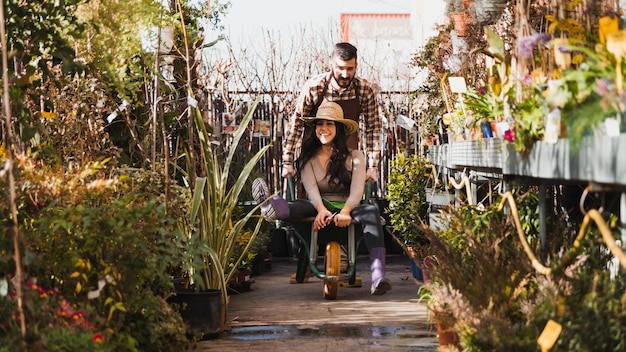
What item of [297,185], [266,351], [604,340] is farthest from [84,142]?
[604,340]

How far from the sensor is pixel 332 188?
6230mm

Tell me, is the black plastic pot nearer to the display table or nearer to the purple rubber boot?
the purple rubber boot

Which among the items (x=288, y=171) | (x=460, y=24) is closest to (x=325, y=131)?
(x=288, y=171)

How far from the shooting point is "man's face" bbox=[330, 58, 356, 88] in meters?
6.40

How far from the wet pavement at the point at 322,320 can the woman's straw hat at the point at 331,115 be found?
111cm

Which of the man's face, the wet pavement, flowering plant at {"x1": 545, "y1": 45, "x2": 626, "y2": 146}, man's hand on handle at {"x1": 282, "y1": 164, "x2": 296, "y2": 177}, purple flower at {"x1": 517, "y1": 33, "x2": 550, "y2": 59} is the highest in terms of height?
the man's face

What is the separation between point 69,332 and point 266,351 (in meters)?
1.48

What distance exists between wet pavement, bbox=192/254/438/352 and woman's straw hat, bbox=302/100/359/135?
3.64 ft

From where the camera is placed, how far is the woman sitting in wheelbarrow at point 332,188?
19.5 ft

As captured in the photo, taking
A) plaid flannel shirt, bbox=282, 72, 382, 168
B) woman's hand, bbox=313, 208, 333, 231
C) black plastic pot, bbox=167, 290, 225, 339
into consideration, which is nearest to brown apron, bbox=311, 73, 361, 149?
plaid flannel shirt, bbox=282, 72, 382, 168

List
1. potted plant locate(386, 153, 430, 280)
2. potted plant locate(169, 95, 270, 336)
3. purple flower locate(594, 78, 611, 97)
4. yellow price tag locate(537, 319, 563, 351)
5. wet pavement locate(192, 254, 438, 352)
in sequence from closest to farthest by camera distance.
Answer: purple flower locate(594, 78, 611, 97), yellow price tag locate(537, 319, 563, 351), wet pavement locate(192, 254, 438, 352), potted plant locate(169, 95, 270, 336), potted plant locate(386, 153, 430, 280)

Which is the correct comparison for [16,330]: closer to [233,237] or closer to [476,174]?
[233,237]

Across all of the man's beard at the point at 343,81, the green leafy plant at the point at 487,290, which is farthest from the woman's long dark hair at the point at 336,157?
the green leafy plant at the point at 487,290

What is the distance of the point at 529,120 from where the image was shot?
316 cm
